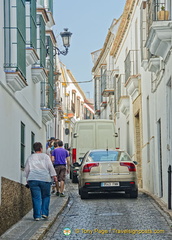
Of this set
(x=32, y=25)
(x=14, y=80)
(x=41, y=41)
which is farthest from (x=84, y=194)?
(x=14, y=80)

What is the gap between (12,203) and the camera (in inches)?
481

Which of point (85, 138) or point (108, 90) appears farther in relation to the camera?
point (108, 90)

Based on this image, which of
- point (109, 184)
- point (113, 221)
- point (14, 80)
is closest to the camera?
point (14, 80)

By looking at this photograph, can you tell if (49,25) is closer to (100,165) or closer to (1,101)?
(100,165)

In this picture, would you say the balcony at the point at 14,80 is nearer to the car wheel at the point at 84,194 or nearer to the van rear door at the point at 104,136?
the car wheel at the point at 84,194

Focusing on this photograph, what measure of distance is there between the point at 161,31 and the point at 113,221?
4073mm

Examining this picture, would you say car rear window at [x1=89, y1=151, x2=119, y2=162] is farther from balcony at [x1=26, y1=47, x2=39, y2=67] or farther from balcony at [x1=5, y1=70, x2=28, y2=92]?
balcony at [x1=5, y1=70, x2=28, y2=92]

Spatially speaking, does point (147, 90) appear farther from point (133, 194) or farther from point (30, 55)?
point (30, 55)

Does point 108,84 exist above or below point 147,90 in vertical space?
above

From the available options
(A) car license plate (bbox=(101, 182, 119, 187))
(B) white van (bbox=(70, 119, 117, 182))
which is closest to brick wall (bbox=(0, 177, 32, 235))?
(A) car license plate (bbox=(101, 182, 119, 187))

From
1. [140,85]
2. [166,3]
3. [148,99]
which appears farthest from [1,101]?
[140,85]

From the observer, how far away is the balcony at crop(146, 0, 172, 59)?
13.1 metres

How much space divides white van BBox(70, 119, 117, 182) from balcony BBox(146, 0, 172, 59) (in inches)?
444

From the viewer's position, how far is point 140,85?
76.0 ft
